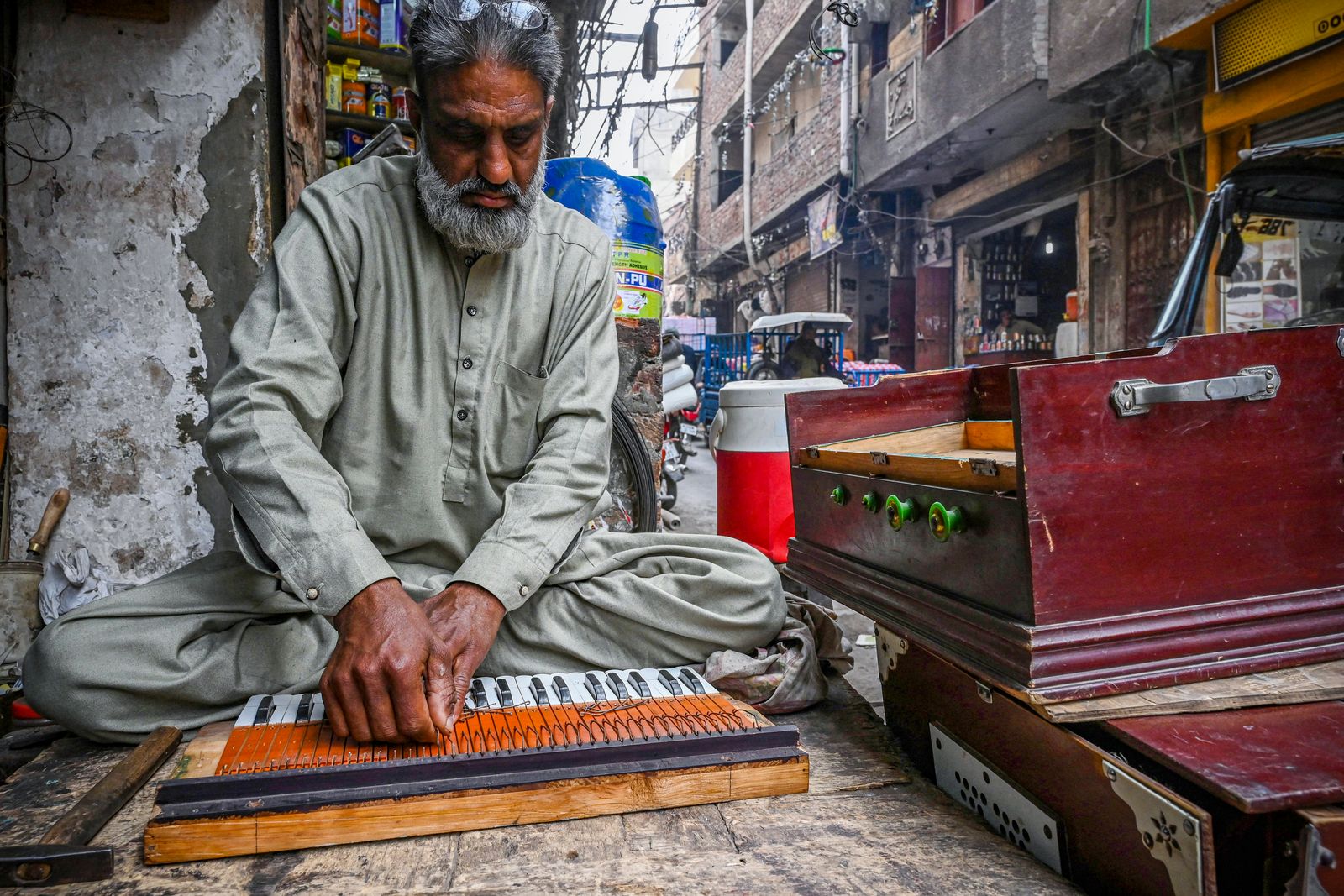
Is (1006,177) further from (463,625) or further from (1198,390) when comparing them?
(463,625)

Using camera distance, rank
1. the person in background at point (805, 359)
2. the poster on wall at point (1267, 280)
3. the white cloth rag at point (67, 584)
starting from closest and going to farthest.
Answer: the white cloth rag at point (67, 584)
the poster on wall at point (1267, 280)
the person in background at point (805, 359)

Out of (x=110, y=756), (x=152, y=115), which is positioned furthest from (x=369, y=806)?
(x=152, y=115)

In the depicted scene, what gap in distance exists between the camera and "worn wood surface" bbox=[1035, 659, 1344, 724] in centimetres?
119

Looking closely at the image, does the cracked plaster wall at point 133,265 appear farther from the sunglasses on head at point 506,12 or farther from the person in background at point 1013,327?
the person in background at point 1013,327

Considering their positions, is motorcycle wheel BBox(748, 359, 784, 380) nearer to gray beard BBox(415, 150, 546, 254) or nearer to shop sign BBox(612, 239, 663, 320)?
shop sign BBox(612, 239, 663, 320)

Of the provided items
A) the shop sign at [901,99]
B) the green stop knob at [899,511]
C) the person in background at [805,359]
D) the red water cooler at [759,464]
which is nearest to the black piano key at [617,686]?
the green stop knob at [899,511]

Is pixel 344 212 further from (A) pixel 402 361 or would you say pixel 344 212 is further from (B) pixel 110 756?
(B) pixel 110 756

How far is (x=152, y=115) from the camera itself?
2.92 meters

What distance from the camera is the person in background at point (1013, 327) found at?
38.2 feet

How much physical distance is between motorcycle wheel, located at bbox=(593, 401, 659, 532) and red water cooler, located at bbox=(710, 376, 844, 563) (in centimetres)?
34

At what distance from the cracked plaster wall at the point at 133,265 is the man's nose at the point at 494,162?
5.17 ft

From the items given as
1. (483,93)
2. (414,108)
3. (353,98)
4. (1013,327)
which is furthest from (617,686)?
(1013,327)

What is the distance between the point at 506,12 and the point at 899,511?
4.43 ft

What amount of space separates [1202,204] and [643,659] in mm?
8257
